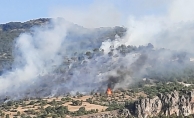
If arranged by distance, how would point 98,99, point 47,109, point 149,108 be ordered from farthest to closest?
point 98,99 → point 47,109 → point 149,108

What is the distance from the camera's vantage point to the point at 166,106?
107625mm

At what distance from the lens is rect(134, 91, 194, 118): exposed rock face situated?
349 ft

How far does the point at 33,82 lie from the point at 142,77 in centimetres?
4061

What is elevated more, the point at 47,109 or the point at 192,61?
the point at 192,61

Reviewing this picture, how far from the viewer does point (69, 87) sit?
524 feet

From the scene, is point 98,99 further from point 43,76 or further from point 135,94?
point 43,76

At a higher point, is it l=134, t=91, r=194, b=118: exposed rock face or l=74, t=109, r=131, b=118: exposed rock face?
l=134, t=91, r=194, b=118: exposed rock face

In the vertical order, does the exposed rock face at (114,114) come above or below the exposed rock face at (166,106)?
below

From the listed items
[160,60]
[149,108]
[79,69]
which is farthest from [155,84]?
[149,108]

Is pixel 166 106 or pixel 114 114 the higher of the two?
pixel 166 106

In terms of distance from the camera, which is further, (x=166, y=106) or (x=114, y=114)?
(x=114, y=114)

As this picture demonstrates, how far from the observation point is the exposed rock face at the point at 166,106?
106 meters

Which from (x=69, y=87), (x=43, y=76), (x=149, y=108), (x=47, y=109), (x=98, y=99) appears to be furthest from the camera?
(x=43, y=76)

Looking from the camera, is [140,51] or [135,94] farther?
[140,51]
